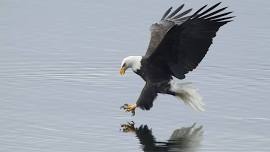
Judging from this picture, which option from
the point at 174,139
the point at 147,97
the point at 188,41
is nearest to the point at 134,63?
the point at 147,97

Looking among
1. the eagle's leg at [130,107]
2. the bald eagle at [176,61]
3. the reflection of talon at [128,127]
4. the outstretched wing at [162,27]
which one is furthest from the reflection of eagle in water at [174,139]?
the outstretched wing at [162,27]

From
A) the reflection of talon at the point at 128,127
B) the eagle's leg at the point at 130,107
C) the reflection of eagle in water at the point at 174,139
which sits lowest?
the reflection of eagle in water at the point at 174,139

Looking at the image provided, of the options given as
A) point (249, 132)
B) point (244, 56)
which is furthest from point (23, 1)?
point (249, 132)

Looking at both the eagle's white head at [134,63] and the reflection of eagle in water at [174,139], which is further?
the eagle's white head at [134,63]

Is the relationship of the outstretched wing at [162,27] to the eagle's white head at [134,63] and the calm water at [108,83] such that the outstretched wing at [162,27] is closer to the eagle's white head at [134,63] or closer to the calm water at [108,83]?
the eagle's white head at [134,63]

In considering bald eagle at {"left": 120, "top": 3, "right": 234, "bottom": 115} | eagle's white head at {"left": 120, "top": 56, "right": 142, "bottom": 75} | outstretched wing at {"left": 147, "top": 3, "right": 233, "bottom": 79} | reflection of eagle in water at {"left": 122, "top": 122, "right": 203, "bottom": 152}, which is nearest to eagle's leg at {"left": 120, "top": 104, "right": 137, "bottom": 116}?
bald eagle at {"left": 120, "top": 3, "right": 234, "bottom": 115}

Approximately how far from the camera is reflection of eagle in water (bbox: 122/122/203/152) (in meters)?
9.08

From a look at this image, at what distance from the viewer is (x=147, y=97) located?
9844 mm

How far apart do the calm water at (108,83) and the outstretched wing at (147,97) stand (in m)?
0.16

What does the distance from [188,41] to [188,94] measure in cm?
52

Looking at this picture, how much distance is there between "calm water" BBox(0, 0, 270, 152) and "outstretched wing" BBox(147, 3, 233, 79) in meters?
0.54

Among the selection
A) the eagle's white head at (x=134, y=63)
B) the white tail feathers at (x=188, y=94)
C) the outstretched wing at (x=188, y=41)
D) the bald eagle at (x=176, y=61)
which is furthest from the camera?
the eagle's white head at (x=134, y=63)

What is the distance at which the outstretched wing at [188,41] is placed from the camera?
9562 mm

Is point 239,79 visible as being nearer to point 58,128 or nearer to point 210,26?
point 210,26
